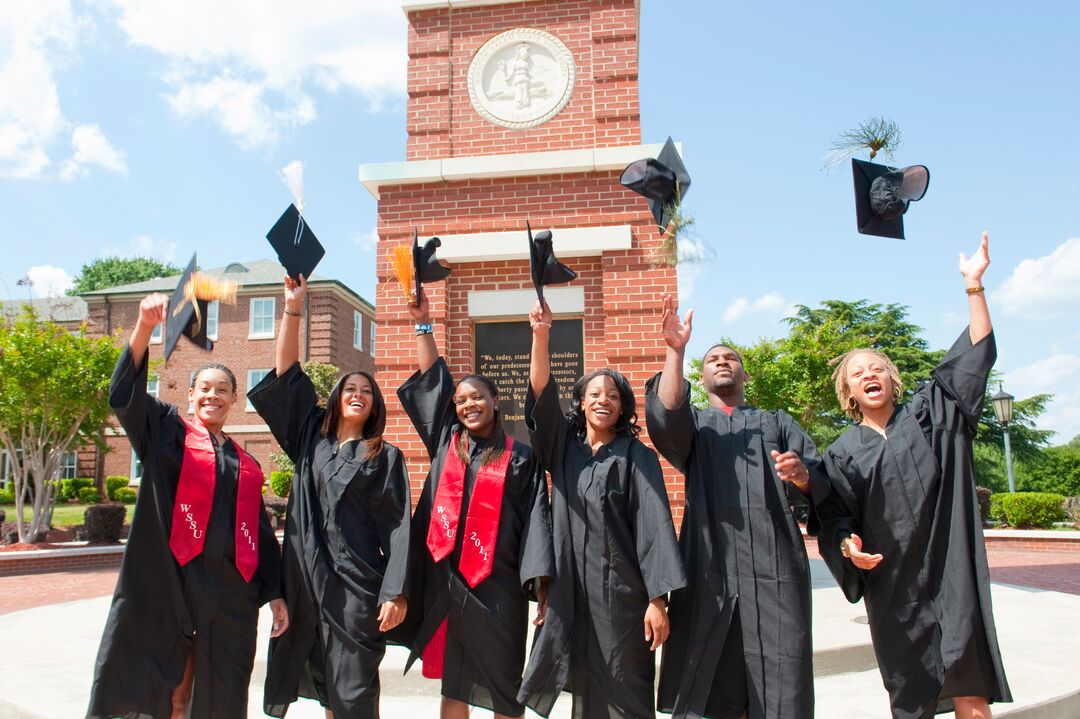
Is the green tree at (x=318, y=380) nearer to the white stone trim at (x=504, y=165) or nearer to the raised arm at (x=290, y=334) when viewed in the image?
the white stone trim at (x=504, y=165)

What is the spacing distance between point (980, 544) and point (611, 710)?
159 cm

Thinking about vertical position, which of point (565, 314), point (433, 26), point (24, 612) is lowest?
point (24, 612)

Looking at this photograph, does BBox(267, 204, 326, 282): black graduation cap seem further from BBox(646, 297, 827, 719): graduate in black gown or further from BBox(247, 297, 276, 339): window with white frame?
BBox(247, 297, 276, 339): window with white frame

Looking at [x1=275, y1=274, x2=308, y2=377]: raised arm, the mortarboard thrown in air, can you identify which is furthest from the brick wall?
the mortarboard thrown in air

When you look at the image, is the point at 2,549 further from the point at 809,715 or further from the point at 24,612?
the point at 809,715

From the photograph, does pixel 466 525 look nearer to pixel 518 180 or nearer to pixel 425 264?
pixel 425 264

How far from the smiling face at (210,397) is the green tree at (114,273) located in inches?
1760

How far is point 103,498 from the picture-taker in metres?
27.5

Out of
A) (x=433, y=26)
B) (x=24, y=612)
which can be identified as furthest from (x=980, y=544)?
(x=24, y=612)

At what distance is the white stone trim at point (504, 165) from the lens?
21.7ft

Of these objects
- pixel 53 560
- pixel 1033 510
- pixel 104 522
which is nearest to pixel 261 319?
pixel 104 522

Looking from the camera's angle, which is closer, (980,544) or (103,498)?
(980,544)

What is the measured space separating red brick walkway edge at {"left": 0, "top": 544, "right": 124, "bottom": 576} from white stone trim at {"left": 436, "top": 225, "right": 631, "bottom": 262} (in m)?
10.8

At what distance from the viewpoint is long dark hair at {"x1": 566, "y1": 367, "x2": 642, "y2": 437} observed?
3283 mm
